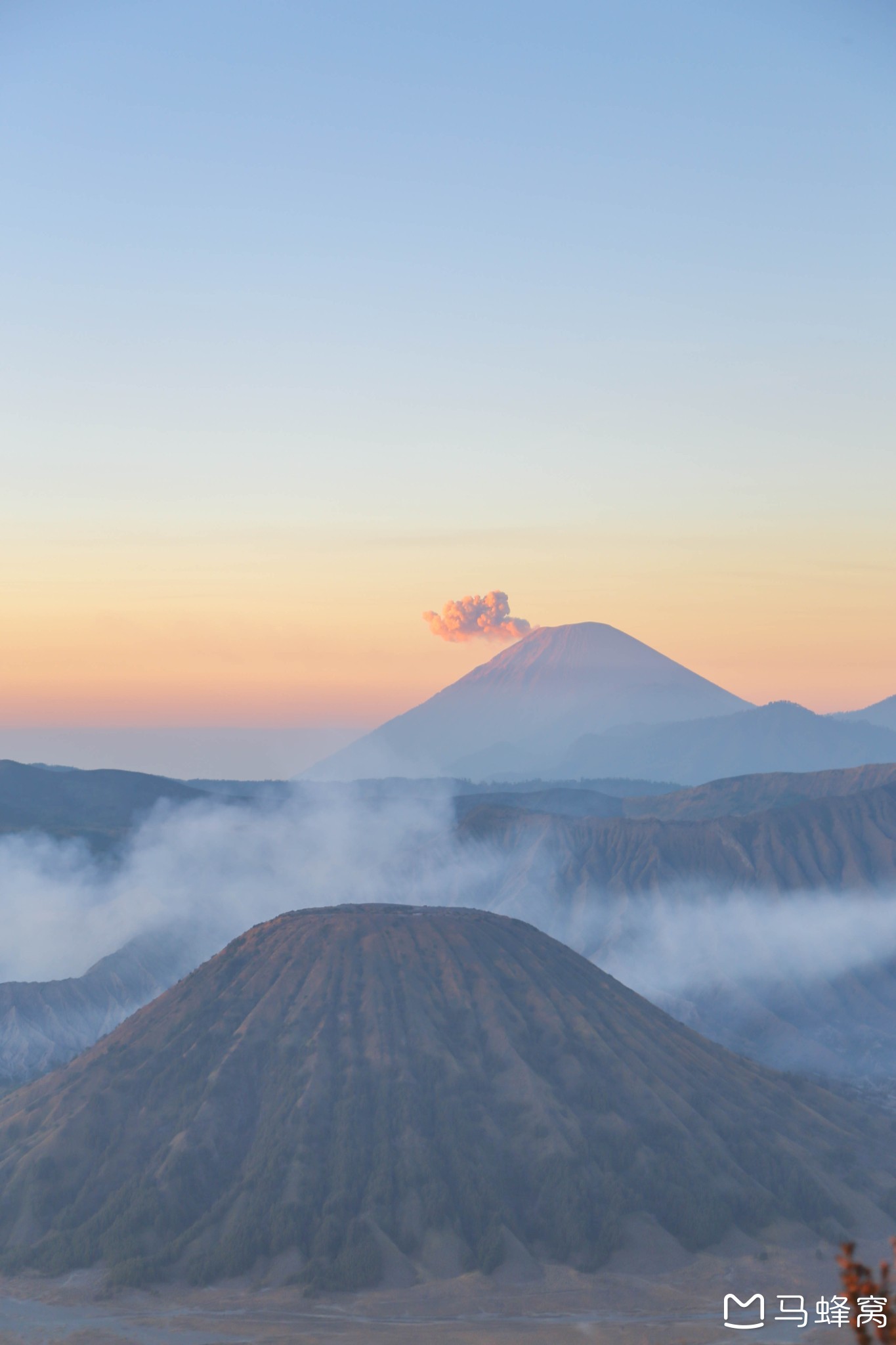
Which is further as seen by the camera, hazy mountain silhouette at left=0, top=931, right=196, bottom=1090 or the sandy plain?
hazy mountain silhouette at left=0, top=931, right=196, bottom=1090

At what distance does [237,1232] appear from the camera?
77312 mm

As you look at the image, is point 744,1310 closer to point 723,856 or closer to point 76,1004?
point 76,1004

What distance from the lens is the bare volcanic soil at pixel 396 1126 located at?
258ft

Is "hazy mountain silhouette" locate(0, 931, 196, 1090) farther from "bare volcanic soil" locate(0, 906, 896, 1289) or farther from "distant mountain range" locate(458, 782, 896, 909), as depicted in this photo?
"distant mountain range" locate(458, 782, 896, 909)

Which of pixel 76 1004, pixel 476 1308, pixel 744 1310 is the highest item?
pixel 76 1004

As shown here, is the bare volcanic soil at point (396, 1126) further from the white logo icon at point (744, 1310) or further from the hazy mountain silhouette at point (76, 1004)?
the hazy mountain silhouette at point (76, 1004)

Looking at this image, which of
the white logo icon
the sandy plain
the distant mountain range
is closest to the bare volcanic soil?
the sandy plain

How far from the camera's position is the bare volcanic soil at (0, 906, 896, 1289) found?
78.5 m

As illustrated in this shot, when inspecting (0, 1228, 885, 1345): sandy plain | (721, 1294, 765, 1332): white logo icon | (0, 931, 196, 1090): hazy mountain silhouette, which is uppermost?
(0, 931, 196, 1090): hazy mountain silhouette

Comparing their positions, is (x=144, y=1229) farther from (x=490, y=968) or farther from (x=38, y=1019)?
(x=38, y=1019)

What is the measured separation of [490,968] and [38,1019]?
71878mm

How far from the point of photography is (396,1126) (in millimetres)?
85125

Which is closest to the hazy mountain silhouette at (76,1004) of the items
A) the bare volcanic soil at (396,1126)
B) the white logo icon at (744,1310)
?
the bare volcanic soil at (396,1126)

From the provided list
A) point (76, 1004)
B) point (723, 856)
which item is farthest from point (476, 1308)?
point (723, 856)
